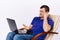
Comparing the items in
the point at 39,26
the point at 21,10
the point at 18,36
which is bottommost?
the point at 18,36

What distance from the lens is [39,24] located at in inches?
113

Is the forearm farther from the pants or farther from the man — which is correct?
the pants

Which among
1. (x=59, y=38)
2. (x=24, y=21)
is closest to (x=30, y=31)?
(x=24, y=21)

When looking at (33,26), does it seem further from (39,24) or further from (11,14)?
(11,14)

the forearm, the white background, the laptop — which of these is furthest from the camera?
the white background

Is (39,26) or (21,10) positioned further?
(21,10)

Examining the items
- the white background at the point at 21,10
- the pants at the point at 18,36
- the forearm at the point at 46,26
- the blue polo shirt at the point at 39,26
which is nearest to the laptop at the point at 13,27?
the pants at the point at 18,36

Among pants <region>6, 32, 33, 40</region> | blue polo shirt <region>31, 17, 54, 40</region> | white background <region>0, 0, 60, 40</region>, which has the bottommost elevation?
pants <region>6, 32, 33, 40</region>

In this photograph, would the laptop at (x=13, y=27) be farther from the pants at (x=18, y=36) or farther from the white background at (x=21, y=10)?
the white background at (x=21, y=10)

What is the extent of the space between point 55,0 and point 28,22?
72 centimetres

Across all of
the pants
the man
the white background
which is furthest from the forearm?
the white background

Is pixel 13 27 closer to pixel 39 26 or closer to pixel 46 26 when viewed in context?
pixel 39 26

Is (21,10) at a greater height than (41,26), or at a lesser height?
greater

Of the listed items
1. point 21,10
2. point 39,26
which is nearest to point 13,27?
point 39,26
